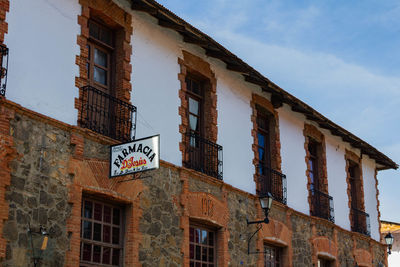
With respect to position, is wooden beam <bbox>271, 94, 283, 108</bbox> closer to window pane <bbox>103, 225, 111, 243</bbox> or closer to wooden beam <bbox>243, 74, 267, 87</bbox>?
wooden beam <bbox>243, 74, 267, 87</bbox>

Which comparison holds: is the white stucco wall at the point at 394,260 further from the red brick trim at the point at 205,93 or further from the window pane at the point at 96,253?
the window pane at the point at 96,253

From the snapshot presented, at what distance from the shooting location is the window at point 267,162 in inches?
667

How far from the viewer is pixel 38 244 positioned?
10.2 metres

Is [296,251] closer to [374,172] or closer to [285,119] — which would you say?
[285,119]

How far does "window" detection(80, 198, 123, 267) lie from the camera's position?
11477 millimetres

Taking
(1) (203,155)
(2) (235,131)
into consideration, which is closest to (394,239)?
(2) (235,131)

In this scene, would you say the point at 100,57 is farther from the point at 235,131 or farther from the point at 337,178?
the point at 337,178

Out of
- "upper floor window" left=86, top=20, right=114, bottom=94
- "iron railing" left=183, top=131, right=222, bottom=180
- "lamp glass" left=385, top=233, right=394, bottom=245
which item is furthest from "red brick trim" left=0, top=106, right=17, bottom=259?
"lamp glass" left=385, top=233, right=394, bottom=245

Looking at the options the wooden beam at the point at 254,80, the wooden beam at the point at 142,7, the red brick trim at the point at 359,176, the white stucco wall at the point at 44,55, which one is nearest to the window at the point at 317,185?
the red brick trim at the point at 359,176

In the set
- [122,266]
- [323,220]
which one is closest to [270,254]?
[323,220]

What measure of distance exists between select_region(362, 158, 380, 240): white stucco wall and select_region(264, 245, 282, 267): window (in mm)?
6688

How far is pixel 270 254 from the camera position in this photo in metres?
16.7

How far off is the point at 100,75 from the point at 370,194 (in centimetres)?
1353

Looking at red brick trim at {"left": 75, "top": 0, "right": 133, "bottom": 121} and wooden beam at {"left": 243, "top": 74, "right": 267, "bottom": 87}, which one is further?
wooden beam at {"left": 243, "top": 74, "right": 267, "bottom": 87}
